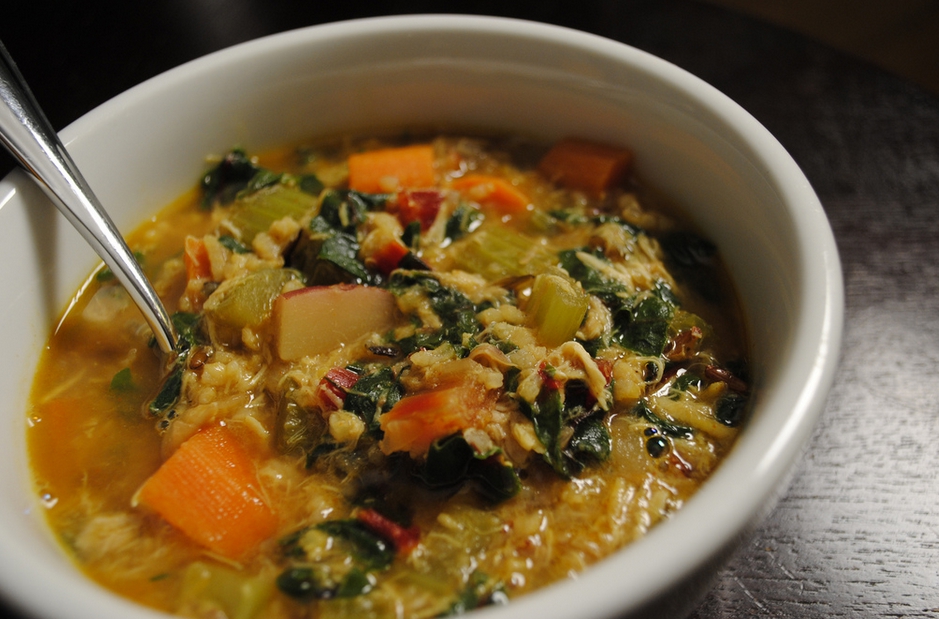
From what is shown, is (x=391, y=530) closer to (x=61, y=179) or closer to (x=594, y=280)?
(x=594, y=280)

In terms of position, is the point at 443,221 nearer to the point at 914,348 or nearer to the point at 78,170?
the point at 78,170

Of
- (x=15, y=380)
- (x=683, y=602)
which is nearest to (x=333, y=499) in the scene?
(x=683, y=602)

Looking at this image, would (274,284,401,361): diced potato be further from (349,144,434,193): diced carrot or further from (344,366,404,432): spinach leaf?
(349,144,434,193): diced carrot

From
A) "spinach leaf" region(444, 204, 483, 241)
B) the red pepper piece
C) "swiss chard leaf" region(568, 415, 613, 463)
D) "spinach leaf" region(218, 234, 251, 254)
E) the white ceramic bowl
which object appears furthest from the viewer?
"spinach leaf" region(444, 204, 483, 241)

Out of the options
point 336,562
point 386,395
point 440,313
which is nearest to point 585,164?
point 440,313

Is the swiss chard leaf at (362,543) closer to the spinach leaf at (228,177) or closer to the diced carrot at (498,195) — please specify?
the diced carrot at (498,195)

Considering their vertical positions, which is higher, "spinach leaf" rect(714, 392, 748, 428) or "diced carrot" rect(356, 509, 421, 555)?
"diced carrot" rect(356, 509, 421, 555)

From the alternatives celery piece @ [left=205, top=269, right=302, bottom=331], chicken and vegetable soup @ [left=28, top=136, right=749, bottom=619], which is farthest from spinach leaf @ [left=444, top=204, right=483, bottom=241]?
celery piece @ [left=205, top=269, right=302, bottom=331]
